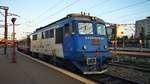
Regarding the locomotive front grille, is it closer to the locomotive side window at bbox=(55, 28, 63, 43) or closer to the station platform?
the station platform

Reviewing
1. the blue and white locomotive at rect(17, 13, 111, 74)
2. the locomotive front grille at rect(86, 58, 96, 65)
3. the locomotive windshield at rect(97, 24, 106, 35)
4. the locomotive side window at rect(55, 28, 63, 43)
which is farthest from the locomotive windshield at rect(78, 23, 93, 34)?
the locomotive side window at rect(55, 28, 63, 43)

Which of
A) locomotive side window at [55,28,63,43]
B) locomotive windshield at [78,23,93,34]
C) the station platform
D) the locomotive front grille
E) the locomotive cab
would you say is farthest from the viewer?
locomotive side window at [55,28,63,43]

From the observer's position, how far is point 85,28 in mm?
14328

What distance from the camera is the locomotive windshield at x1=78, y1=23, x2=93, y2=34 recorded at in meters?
14.2

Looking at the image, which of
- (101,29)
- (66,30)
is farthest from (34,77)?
(101,29)

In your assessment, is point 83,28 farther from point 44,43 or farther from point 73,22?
point 44,43

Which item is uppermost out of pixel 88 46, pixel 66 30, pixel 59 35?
pixel 66 30

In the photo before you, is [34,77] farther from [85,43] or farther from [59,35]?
[59,35]

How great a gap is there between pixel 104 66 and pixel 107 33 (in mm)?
2312

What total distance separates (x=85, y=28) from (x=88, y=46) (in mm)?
1041

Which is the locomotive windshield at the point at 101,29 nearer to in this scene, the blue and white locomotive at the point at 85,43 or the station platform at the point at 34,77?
the blue and white locomotive at the point at 85,43

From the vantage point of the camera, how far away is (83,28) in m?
14.3

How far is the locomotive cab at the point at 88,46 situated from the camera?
13.3 metres

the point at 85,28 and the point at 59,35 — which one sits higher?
the point at 85,28
